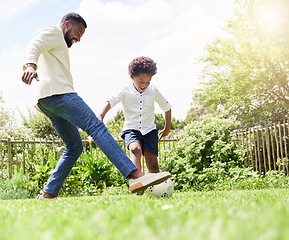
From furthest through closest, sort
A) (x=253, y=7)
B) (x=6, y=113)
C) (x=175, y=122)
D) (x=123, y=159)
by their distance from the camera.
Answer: (x=175, y=122) < (x=6, y=113) < (x=253, y=7) < (x=123, y=159)

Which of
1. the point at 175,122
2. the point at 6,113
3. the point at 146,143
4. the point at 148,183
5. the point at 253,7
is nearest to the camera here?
the point at 148,183

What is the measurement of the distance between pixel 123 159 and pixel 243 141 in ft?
21.5

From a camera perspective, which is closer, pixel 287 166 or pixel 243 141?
pixel 287 166

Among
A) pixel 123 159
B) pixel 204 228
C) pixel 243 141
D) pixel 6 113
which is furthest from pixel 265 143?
pixel 6 113

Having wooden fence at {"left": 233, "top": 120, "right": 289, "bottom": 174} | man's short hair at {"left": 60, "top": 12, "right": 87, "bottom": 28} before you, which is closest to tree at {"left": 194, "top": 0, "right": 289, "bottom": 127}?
wooden fence at {"left": 233, "top": 120, "right": 289, "bottom": 174}

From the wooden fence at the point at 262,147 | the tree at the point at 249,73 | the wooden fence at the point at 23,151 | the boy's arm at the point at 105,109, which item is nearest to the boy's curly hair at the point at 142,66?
the boy's arm at the point at 105,109

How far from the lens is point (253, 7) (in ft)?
36.6

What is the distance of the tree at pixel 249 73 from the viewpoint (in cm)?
1114

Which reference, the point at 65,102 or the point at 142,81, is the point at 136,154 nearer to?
the point at 142,81

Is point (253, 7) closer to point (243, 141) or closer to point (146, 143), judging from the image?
point (243, 141)

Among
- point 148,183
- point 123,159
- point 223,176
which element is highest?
point 123,159

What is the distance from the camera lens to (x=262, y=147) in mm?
8797

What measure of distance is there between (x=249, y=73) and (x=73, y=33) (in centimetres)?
948

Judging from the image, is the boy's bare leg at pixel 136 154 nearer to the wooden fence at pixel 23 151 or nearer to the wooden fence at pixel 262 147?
the wooden fence at pixel 23 151
